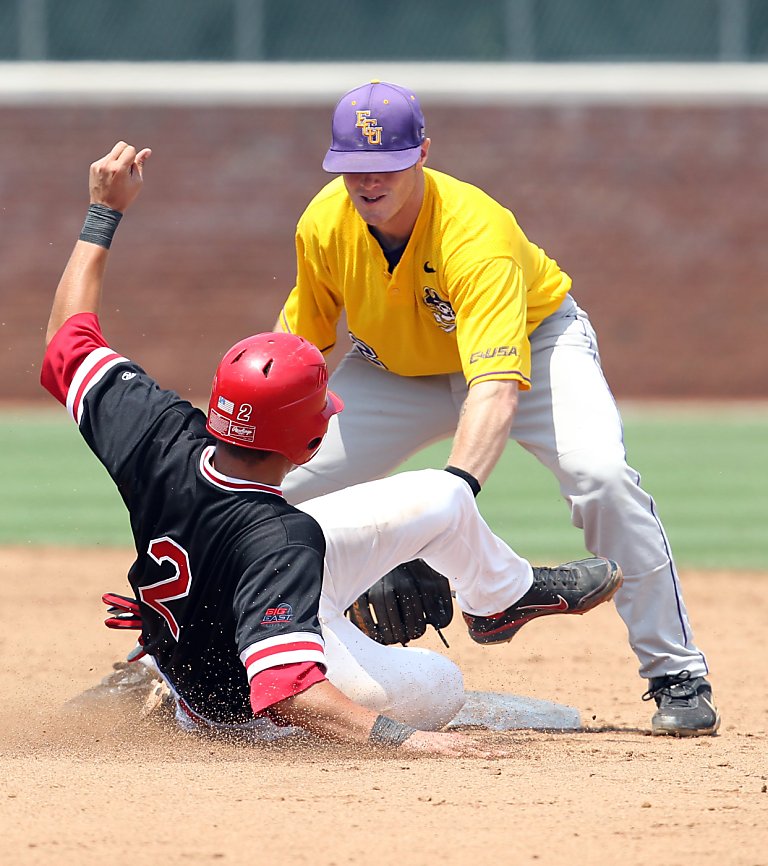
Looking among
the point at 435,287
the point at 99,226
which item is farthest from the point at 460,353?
the point at 99,226

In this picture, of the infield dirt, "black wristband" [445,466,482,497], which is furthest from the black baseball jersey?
"black wristband" [445,466,482,497]

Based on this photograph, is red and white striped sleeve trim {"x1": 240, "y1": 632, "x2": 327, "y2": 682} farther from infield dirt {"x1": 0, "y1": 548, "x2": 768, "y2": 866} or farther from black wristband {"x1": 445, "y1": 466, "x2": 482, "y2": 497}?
black wristband {"x1": 445, "y1": 466, "x2": 482, "y2": 497}

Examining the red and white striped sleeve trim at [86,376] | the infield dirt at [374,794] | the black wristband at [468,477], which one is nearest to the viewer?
the infield dirt at [374,794]

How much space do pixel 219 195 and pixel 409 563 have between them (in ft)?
48.5

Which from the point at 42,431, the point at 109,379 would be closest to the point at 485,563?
the point at 109,379

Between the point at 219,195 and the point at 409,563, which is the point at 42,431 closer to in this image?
the point at 219,195

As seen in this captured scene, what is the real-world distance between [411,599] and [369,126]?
165cm

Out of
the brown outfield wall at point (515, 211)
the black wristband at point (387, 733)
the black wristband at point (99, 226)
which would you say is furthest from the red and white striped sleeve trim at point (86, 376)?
the brown outfield wall at point (515, 211)

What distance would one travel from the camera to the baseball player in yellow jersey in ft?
15.3

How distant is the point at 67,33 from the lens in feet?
61.9

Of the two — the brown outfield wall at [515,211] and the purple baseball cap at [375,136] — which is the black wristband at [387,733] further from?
the brown outfield wall at [515,211]

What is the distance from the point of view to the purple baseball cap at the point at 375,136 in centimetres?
466

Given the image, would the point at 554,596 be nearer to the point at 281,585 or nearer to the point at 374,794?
the point at 281,585

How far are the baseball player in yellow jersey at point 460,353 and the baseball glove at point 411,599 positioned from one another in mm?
230
